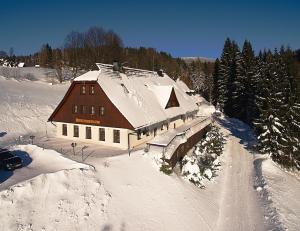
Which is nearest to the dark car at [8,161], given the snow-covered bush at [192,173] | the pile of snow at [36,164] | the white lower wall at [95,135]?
the pile of snow at [36,164]

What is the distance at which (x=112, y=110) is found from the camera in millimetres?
31438

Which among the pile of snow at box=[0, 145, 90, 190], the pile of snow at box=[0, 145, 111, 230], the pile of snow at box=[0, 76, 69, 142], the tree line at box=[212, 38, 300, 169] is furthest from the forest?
the pile of snow at box=[0, 145, 111, 230]

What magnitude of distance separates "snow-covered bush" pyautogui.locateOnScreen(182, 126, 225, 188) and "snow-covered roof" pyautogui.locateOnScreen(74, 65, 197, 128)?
5586 millimetres

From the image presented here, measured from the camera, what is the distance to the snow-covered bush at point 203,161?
2680 cm

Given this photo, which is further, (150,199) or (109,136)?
(109,136)

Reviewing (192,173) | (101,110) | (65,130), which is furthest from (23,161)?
(192,173)

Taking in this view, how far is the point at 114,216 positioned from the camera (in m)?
18.5

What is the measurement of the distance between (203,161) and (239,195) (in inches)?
244

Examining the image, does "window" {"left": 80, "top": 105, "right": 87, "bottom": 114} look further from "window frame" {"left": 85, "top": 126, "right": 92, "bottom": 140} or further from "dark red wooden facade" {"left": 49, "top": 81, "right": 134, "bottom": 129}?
"window frame" {"left": 85, "top": 126, "right": 92, "bottom": 140}

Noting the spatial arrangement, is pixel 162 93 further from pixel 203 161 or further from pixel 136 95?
pixel 203 161

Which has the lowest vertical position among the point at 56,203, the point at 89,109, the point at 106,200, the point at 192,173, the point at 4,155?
the point at 192,173

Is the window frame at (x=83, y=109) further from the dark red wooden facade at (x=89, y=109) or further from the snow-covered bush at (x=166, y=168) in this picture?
the snow-covered bush at (x=166, y=168)

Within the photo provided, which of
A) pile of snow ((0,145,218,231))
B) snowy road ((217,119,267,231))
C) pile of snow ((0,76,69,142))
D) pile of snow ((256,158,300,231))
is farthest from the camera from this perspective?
pile of snow ((0,76,69,142))

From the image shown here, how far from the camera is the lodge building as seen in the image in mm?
31266
